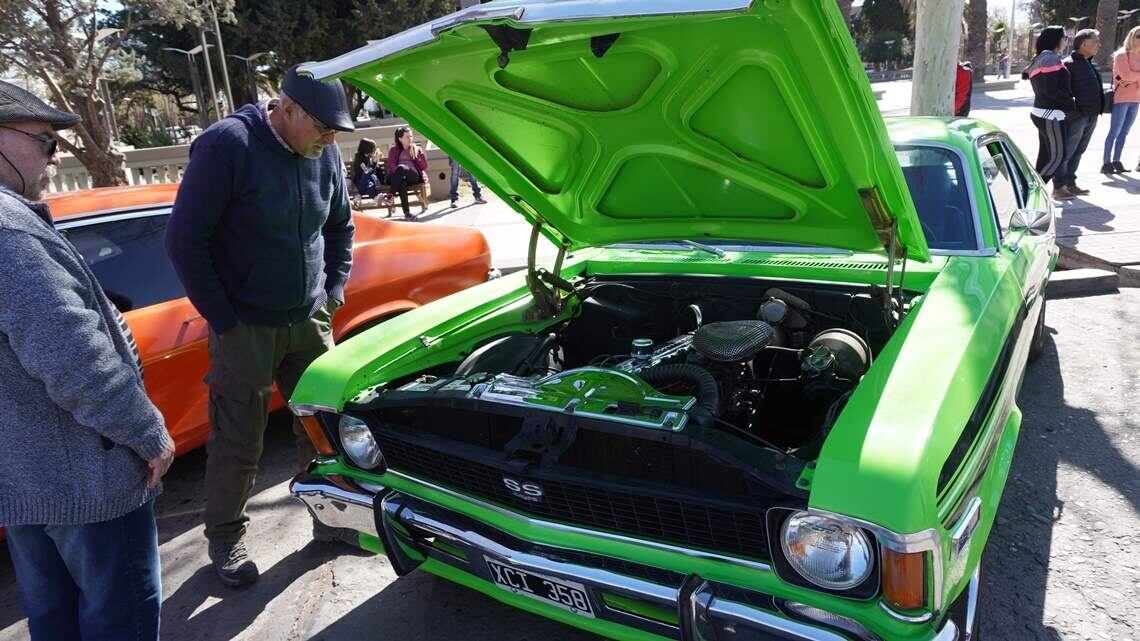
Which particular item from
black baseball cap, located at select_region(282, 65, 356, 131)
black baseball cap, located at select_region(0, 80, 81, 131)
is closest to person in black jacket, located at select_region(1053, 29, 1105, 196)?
black baseball cap, located at select_region(282, 65, 356, 131)

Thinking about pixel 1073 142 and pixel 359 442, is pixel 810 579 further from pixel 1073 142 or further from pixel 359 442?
pixel 1073 142

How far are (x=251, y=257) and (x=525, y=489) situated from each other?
1.45 m

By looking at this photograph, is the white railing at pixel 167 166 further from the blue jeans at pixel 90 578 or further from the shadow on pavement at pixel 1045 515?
the blue jeans at pixel 90 578

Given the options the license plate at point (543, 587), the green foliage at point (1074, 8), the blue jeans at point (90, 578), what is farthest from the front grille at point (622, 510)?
the green foliage at point (1074, 8)

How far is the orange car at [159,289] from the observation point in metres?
3.33

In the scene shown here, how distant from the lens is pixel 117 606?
76.8 inches

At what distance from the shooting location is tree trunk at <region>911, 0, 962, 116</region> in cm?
702

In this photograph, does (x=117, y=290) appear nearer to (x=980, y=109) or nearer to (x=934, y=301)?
(x=934, y=301)

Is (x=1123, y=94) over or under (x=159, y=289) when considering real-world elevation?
over

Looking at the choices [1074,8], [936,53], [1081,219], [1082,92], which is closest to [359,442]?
[936,53]

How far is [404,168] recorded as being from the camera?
11.5m

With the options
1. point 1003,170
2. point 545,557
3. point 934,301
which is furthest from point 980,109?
point 545,557

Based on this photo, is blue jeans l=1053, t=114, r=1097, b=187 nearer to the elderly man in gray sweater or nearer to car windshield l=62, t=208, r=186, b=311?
car windshield l=62, t=208, r=186, b=311

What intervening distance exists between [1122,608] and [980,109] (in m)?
19.8
